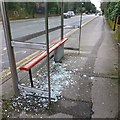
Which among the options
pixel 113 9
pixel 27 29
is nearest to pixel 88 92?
pixel 27 29

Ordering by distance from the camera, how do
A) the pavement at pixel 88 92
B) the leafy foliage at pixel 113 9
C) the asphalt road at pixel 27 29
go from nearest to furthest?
the pavement at pixel 88 92, the asphalt road at pixel 27 29, the leafy foliage at pixel 113 9

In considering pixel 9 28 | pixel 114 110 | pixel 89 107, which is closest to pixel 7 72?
pixel 9 28

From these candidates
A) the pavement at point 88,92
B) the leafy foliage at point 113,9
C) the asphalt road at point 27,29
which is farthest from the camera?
the leafy foliage at point 113,9

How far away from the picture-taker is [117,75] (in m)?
4.27

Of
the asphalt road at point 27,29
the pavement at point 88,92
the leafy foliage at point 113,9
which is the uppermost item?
the leafy foliage at point 113,9

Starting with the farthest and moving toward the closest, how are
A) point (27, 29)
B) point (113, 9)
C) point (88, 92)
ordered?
point (113, 9), point (27, 29), point (88, 92)

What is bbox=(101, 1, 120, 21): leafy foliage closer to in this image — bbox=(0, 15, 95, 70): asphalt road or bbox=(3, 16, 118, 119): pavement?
bbox=(3, 16, 118, 119): pavement

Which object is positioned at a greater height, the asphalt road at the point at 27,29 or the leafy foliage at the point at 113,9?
the leafy foliage at the point at 113,9

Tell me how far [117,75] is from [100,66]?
809mm

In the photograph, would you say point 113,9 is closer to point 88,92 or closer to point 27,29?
point 27,29

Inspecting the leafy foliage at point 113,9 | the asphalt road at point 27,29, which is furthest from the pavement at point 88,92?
the leafy foliage at point 113,9

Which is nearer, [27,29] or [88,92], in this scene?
[88,92]

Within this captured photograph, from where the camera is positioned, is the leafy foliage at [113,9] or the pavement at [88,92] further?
the leafy foliage at [113,9]

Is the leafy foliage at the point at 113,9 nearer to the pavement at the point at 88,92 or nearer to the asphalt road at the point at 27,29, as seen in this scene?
the pavement at the point at 88,92
